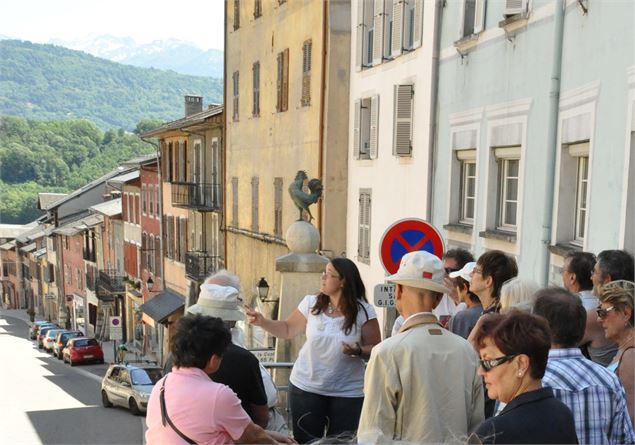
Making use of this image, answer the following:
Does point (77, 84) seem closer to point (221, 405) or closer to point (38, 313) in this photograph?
point (221, 405)

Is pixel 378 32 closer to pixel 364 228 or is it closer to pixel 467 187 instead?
pixel 364 228

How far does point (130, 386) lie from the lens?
67.8ft

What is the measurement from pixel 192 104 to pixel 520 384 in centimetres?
3819

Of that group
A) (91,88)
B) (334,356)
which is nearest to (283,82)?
A: (91,88)

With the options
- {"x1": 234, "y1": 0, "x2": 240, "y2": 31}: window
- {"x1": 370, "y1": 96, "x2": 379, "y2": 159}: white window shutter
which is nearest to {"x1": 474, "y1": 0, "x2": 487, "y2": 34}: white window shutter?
{"x1": 370, "y1": 96, "x2": 379, "y2": 159}: white window shutter

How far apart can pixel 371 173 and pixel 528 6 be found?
725cm

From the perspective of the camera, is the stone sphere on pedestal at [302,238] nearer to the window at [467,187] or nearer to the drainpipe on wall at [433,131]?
the window at [467,187]

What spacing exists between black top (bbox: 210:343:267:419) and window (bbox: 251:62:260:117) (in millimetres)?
20175

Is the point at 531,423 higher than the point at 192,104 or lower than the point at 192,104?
lower

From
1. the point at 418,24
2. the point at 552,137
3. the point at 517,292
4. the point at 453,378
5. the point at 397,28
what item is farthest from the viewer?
the point at 397,28

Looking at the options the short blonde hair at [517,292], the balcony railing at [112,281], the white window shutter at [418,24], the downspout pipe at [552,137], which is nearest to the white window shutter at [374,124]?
the white window shutter at [418,24]

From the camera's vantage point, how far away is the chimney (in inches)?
1554

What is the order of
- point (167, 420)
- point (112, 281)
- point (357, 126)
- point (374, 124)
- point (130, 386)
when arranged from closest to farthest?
point (167, 420) → point (374, 124) → point (357, 126) → point (130, 386) → point (112, 281)

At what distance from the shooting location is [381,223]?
1556 cm
